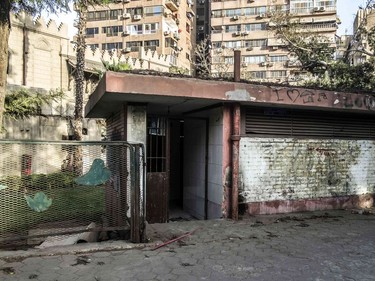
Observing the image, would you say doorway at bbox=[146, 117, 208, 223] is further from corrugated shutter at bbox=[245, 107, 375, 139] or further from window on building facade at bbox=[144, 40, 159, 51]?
window on building facade at bbox=[144, 40, 159, 51]

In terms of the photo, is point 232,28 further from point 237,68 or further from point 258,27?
point 237,68

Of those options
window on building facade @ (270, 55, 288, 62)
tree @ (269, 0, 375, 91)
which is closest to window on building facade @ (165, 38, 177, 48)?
window on building facade @ (270, 55, 288, 62)

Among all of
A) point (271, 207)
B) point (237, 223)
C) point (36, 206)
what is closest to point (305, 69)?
point (271, 207)

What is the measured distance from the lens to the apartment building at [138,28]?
5153 centimetres

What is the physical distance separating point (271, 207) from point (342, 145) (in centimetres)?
262

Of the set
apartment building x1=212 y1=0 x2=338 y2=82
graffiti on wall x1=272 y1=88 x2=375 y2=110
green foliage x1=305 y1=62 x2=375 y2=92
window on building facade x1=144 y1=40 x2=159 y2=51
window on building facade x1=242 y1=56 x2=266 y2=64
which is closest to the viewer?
graffiti on wall x1=272 y1=88 x2=375 y2=110

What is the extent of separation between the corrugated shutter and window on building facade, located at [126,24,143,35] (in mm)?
47364

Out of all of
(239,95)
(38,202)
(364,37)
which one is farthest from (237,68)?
(364,37)

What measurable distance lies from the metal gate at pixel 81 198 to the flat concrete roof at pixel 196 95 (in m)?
1.09

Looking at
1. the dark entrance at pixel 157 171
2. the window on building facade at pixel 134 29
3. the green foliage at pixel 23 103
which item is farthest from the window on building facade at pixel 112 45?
the dark entrance at pixel 157 171

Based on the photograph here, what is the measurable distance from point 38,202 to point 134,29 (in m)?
51.0

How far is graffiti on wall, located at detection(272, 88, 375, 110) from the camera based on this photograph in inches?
304

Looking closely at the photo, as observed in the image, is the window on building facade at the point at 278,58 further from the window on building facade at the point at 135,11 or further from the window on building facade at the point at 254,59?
the window on building facade at the point at 135,11

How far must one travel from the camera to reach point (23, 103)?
17.9m
